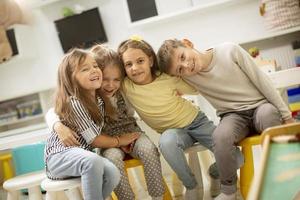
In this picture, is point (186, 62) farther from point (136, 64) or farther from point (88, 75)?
point (88, 75)

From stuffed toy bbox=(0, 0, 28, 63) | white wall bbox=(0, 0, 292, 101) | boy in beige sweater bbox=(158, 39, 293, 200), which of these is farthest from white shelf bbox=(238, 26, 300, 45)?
stuffed toy bbox=(0, 0, 28, 63)

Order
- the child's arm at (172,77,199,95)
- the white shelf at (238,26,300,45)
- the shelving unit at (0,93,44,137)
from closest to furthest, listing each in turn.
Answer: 1. the child's arm at (172,77,199,95)
2. the white shelf at (238,26,300,45)
3. the shelving unit at (0,93,44,137)

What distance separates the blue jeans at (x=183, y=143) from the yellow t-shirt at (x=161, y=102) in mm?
46

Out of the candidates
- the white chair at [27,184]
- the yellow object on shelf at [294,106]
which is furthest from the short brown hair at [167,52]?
the yellow object on shelf at [294,106]

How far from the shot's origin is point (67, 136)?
1341 millimetres

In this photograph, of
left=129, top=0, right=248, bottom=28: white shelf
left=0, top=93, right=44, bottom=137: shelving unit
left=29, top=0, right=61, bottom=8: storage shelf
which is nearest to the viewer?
left=129, top=0, right=248, bottom=28: white shelf

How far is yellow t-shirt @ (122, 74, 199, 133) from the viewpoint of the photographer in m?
1.51

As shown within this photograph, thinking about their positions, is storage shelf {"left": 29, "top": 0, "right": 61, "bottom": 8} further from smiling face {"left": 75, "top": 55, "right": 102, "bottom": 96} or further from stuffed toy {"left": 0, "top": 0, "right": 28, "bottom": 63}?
smiling face {"left": 75, "top": 55, "right": 102, "bottom": 96}

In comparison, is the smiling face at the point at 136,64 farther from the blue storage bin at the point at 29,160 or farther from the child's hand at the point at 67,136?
the blue storage bin at the point at 29,160

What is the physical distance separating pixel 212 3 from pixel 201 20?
16 centimetres

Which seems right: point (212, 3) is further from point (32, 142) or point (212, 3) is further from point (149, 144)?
point (32, 142)

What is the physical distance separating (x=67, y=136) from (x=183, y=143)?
44 centimetres

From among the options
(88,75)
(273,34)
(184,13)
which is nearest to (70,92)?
(88,75)

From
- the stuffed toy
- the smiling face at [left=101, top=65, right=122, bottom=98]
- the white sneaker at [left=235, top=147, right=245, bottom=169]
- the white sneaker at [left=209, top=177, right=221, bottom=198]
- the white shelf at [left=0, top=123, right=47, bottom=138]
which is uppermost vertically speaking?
the stuffed toy
